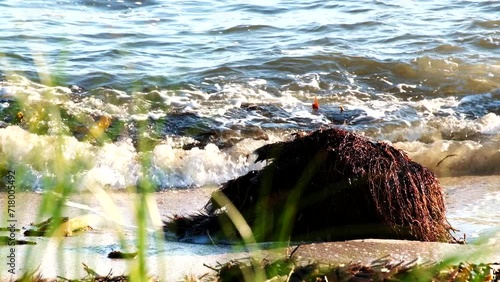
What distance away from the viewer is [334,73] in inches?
406

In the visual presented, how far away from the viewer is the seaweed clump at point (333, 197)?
417cm

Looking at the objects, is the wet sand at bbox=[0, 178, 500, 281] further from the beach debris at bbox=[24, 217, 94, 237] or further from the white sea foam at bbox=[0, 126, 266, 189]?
the white sea foam at bbox=[0, 126, 266, 189]

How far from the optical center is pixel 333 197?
4.18 m

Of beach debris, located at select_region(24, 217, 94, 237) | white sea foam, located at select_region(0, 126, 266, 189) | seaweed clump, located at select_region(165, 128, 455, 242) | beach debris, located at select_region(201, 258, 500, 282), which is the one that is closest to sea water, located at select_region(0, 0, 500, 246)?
white sea foam, located at select_region(0, 126, 266, 189)

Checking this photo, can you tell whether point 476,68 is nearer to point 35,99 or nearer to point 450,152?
point 450,152

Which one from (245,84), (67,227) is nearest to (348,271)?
(67,227)

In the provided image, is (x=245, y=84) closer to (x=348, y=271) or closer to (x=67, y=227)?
(x=67, y=227)

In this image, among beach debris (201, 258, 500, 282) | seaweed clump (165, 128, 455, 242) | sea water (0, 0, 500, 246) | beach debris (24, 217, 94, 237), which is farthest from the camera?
sea water (0, 0, 500, 246)

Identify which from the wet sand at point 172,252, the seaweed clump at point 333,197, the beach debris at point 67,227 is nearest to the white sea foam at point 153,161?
the wet sand at point 172,252

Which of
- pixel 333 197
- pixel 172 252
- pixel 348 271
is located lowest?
pixel 172 252

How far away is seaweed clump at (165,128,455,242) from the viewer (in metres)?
4.17

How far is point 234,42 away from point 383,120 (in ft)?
12.2

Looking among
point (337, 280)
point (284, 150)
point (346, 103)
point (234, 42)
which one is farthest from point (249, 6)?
point (337, 280)

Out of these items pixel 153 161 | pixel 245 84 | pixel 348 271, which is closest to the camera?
pixel 348 271
